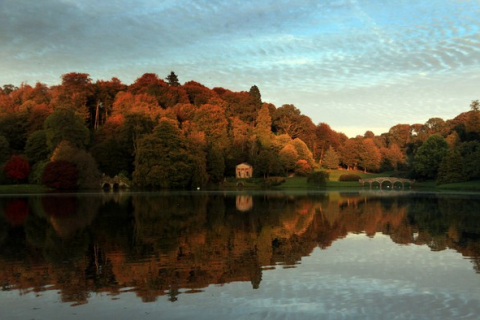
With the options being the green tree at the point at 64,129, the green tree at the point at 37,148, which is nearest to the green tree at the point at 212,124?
the green tree at the point at 64,129

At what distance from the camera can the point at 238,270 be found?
556 inches

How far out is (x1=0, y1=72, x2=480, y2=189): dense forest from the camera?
78.8 metres

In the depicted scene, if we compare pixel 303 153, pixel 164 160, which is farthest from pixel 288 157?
pixel 164 160

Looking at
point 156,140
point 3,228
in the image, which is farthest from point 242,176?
point 3,228

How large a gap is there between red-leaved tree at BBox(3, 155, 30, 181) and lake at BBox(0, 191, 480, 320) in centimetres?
6103

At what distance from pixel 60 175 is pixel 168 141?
64.0ft

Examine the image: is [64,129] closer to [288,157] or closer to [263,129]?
[263,129]

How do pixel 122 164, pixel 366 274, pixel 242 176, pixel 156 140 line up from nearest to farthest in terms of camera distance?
pixel 366 274 < pixel 156 140 < pixel 122 164 < pixel 242 176

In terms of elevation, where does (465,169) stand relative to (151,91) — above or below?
below

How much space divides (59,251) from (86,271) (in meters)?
4.24

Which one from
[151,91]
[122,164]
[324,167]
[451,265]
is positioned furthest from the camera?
[324,167]

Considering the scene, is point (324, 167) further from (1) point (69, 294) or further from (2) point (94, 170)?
(1) point (69, 294)

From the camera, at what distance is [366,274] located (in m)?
14.0

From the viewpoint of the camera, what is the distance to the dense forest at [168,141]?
3100 inches
